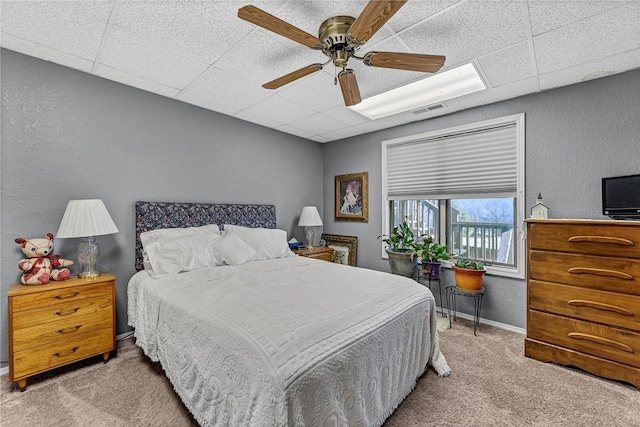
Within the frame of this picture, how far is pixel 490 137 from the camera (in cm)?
313

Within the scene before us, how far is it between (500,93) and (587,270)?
1.86m

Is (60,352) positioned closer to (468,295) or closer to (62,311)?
(62,311)

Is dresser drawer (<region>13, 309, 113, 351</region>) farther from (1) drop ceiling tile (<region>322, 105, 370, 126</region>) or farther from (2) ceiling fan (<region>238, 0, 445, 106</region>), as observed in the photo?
(1) drop ceiling tile (<region>322, 105, 370, 126</region>)

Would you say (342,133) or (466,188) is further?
(342,133)

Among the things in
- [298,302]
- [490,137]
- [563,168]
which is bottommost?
[298,302]

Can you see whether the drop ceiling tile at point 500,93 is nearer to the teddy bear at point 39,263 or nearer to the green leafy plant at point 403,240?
the green leafy plant at point 403,240

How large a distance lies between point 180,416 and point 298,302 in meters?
1.02

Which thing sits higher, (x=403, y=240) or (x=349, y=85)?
(x=349, y=85)

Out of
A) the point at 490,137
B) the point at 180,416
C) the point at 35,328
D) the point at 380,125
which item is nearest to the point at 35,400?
the point at 35,328

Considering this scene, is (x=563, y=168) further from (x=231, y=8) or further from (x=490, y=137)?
(x=231, y=8)

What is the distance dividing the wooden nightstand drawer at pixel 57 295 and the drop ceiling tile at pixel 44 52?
1.84 metres

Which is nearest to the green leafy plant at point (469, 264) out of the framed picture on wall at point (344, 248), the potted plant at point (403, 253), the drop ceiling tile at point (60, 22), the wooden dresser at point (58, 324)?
the potted plant at point (403, 253)

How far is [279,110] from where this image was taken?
333 centimetres

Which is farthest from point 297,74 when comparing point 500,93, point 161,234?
point 500,93
